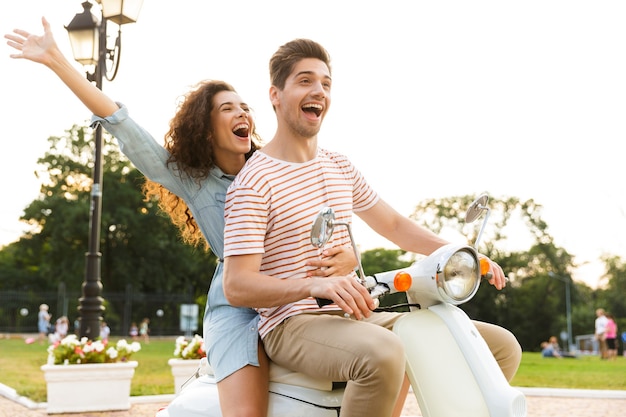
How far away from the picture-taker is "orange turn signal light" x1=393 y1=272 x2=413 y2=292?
7.18 feet

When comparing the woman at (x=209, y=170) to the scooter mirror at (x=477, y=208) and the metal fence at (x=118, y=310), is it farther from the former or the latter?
the metal fence at (x=118, y=310)

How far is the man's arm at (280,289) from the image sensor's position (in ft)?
6.68

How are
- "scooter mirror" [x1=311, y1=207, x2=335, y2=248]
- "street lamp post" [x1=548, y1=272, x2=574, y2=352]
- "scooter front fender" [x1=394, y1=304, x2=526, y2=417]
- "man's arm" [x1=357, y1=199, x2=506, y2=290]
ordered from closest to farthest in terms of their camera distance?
1. "scooter mirror" [x1=311, y1=207, x2=335, y2=248]
2. "scooter front fender" [x1=394, y1=304, x2=526, y2=417]
3. "man's arm" [x1=357, y1=199, x2=506, y2=290]
4. "street lamp post" [x1=548, y1=272, x2=574, y2=352]

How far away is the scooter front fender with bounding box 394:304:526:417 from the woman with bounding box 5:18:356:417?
0.32m

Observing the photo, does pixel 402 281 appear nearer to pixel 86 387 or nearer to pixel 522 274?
pixel 86 387

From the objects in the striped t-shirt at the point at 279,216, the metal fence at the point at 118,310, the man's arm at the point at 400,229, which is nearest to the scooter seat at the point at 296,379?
the striped t-shirt at the point at 279,216

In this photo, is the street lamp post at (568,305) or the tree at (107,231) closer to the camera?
the tree at (107,231)

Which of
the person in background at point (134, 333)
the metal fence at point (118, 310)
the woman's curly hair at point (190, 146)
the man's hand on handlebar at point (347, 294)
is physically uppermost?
the woman's curly hair at point (190, 146)

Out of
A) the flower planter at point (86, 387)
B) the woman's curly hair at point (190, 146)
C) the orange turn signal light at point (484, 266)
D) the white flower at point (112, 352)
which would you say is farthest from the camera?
the white flower at point (112, 352)

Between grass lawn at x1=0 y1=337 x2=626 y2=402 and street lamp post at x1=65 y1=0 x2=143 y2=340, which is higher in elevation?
street lamp post at x1=65 y1=0 x2=143 y2=340

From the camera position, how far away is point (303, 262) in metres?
2.38

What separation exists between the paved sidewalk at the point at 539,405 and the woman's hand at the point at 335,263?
224 inches

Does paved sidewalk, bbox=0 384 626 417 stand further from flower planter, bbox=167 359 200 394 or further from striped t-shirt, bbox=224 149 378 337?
striped t-shirt, bbox=224 149 378 337

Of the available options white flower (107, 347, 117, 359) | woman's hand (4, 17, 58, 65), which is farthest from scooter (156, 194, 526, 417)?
white flower (107, 347, 117, 359)
